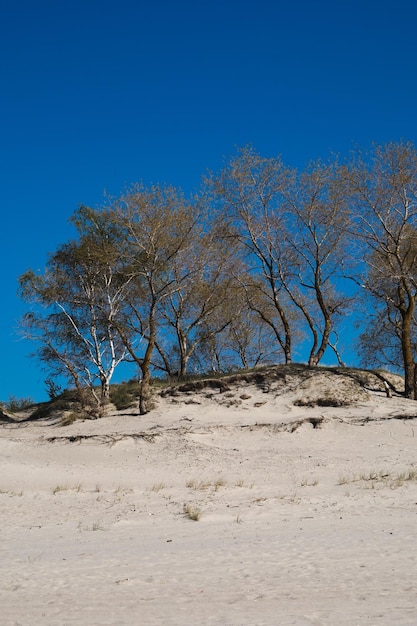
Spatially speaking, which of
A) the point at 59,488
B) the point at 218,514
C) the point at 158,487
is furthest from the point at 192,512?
the point at 59,488

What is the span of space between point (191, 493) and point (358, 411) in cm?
1063

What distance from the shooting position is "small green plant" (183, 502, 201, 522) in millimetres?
11101

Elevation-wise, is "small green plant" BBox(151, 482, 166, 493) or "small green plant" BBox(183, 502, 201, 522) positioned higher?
"small green plant" BBox(151, 482, 166, 493)

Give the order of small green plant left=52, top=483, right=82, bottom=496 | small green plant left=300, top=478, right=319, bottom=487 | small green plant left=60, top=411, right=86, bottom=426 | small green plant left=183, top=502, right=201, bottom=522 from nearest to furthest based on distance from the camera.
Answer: small green plant left=183, top=502, right=201, bottom=522 → small green plant left=300, top=478, right=319, bottom=487 → small green plant left=52, top=483, right=82, bottom=496 → small green plant left=60, top=411, right=86, bottom=426

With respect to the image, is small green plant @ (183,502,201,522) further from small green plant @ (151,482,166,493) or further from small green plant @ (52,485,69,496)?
small green plant @ (52,485,69,496)

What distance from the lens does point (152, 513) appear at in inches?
470

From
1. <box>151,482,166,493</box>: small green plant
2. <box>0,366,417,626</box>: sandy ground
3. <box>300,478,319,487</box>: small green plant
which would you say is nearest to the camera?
<box>0,366,417,626</box>: sandy ground

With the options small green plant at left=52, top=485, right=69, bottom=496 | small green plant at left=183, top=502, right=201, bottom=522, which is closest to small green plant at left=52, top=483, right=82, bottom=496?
small green plant at left=52, top=485, right=69, bottom=496

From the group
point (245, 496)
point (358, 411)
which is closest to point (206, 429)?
point (358, 411)

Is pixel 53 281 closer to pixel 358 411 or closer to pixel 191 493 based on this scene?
pixel 358 411

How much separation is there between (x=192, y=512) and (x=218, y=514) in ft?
1.60

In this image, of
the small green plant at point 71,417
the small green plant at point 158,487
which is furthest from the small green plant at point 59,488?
the small green plant at point 71,417

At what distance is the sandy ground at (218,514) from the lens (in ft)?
20.0

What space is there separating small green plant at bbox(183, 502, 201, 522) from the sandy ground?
6 centimetres
